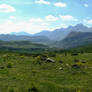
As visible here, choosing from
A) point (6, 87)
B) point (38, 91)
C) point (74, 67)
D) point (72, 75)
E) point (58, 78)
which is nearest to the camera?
point (38, 91)

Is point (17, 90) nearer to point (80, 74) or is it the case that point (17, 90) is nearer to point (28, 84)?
point (28, 84)

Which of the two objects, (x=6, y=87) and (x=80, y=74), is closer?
(x=6, y=87)

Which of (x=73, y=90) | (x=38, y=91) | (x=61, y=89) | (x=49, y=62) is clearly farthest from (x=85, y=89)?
(x=49, y=62)

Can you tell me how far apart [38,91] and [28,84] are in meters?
3.03

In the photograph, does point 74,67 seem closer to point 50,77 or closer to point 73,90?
point 50,77

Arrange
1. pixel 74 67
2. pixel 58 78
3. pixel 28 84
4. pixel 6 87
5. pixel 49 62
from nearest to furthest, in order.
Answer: pixel 6 87 → pixel 28 84 → pixel 58 78 → pixel 74 67 → pixel 49 62

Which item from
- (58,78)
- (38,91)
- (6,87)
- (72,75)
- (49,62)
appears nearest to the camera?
(38,91)

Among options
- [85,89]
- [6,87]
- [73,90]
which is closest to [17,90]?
[6,87]

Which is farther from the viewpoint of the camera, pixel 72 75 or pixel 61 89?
pixel 72 75

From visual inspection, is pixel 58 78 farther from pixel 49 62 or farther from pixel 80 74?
pixel 49 62

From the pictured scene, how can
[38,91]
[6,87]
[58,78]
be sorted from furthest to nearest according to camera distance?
[58,78] < [6,87] < [38,91]

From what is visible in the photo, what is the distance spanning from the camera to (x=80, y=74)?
1002 inches

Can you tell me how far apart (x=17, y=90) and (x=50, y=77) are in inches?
303

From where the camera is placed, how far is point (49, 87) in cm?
1872
